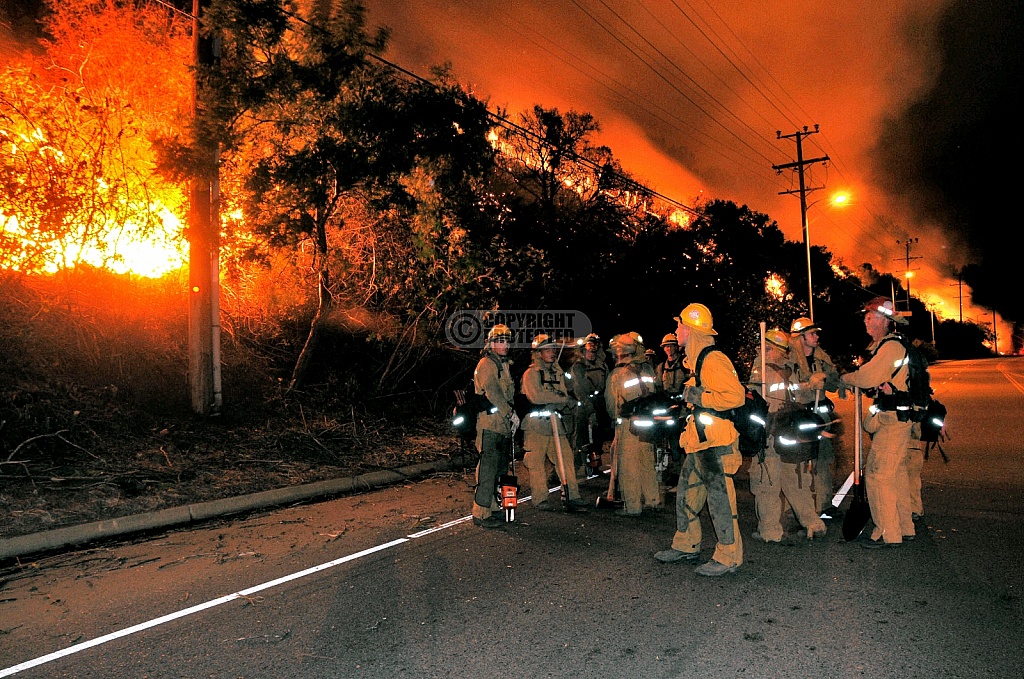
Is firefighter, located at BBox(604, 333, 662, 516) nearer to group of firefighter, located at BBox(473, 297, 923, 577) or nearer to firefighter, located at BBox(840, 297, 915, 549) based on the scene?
group of firefighter, located at BBox(473, 297, 923, 577)

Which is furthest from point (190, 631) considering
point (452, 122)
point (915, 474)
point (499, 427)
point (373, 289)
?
point (373, 289)

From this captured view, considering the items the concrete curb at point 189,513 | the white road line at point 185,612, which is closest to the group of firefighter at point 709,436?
the white road line at point 185,612

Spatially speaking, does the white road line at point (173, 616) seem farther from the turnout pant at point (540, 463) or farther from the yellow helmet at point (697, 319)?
the yellow helmet at point (697, 319)

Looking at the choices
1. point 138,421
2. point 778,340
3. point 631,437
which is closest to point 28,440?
point 138,421

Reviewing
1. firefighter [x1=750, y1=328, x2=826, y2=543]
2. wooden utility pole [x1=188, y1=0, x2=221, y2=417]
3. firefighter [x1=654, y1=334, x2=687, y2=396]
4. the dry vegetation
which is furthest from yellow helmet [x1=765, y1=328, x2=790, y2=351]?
wooden utility pole [x1=188, y1=0, x2=221, y2=417]

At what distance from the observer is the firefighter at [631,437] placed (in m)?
7.48

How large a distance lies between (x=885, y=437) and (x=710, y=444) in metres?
1.72

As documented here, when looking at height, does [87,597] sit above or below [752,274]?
below

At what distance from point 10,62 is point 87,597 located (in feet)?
28.9

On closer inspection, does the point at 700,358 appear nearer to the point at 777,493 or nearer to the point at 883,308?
the point at 777,493

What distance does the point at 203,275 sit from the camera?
11.0 m

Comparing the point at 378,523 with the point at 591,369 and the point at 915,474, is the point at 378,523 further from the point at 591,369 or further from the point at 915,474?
the point at 915,474

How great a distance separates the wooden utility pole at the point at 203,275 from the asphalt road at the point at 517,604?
4.18 m

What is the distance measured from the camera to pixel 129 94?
11484mm
